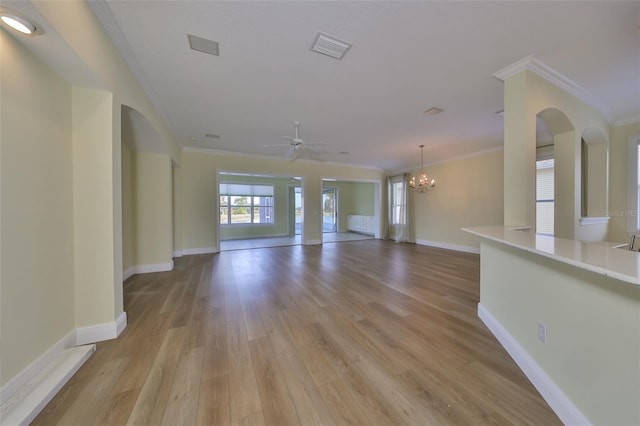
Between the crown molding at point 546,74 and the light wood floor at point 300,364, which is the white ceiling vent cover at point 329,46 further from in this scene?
the light wood floor at point 300,364

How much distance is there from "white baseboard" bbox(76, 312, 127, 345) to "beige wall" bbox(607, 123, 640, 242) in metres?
6.88

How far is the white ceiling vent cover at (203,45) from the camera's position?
1914 mm

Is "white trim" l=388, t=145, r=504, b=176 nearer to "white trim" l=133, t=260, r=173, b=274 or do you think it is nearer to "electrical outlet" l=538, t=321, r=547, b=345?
"electrical outlet" l=538, t=321, r=547, b=345

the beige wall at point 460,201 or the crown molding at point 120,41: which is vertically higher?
the crown molding at point 120,41

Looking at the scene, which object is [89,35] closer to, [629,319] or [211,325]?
[211,325]

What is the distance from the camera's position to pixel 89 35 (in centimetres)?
156

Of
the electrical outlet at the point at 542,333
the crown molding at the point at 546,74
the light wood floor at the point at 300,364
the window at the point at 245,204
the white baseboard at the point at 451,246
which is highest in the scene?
the crown molding at the point at 546,74

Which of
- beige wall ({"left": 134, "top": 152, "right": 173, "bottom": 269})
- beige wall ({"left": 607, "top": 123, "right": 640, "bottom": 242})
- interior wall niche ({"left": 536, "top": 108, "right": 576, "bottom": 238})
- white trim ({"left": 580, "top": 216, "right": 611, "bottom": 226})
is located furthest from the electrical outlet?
beige wall ({"left": 134, "top": 152, "right": 173, "bottom": 269})

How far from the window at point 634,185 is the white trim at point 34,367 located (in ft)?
23.3

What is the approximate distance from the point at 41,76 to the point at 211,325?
2.26 m

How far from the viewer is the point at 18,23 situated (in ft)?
3.94

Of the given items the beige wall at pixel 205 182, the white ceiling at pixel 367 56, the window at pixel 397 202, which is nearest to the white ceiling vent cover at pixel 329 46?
the white ceiling at pixel 367 56

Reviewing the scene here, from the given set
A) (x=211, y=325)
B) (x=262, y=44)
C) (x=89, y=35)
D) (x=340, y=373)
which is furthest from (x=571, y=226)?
(x=89, y=35)

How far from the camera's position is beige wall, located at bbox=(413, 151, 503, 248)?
203 inches
